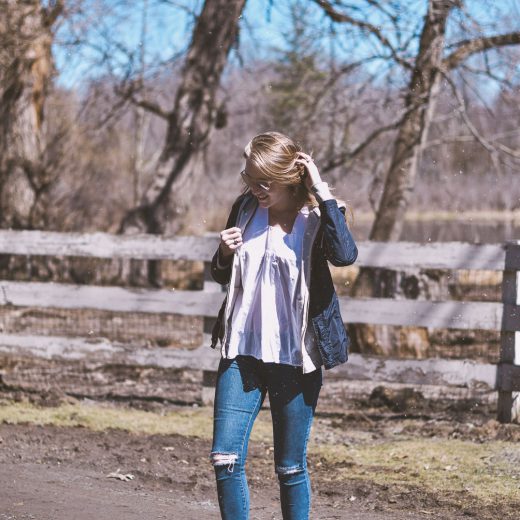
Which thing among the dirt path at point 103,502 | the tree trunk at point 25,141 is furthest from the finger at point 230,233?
the tree trunk at point 25,141

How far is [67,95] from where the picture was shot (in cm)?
1908

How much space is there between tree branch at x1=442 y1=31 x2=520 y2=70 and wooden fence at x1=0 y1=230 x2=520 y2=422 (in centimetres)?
425

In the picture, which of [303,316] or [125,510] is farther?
[125,510]

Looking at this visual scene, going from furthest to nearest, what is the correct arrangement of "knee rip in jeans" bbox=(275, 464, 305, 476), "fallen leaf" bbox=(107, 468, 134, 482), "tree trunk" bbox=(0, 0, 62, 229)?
1. "tree trunk" bbox=(0, 0, 62, 229)
2. "fallen leaf" bbox=(107, 468, 134, 482)
3. "knee rip in jeans" bbox=(275, 464, 305, 476)

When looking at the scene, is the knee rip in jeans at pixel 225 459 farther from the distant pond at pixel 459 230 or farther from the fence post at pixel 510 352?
the distant pond at pixel 459 230

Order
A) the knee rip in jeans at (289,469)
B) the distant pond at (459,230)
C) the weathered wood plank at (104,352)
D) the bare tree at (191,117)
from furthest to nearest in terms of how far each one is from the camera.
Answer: the distant pond at (459,230), the bare tree at (191,117), the weathered wood plank at (104,352), the knee rip in jeans at (289,469)

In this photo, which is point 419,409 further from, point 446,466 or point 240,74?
point 240,74

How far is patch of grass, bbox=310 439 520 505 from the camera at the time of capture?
532 cm

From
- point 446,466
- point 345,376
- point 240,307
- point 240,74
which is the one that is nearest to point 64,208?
point 240,74

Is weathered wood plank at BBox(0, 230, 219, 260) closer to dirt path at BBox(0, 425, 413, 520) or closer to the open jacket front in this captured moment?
dirt path at BBox(0, 425, 413, 520)

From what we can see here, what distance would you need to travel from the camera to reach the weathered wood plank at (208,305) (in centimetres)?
683

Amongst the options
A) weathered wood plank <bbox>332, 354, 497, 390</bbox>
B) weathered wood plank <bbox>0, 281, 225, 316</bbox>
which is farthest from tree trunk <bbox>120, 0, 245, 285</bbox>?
weathered wood plank <bbox>332, 354, 497, 390</bbox>

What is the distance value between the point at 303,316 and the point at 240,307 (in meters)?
0.26

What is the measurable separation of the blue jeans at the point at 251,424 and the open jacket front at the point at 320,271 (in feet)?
0.41
